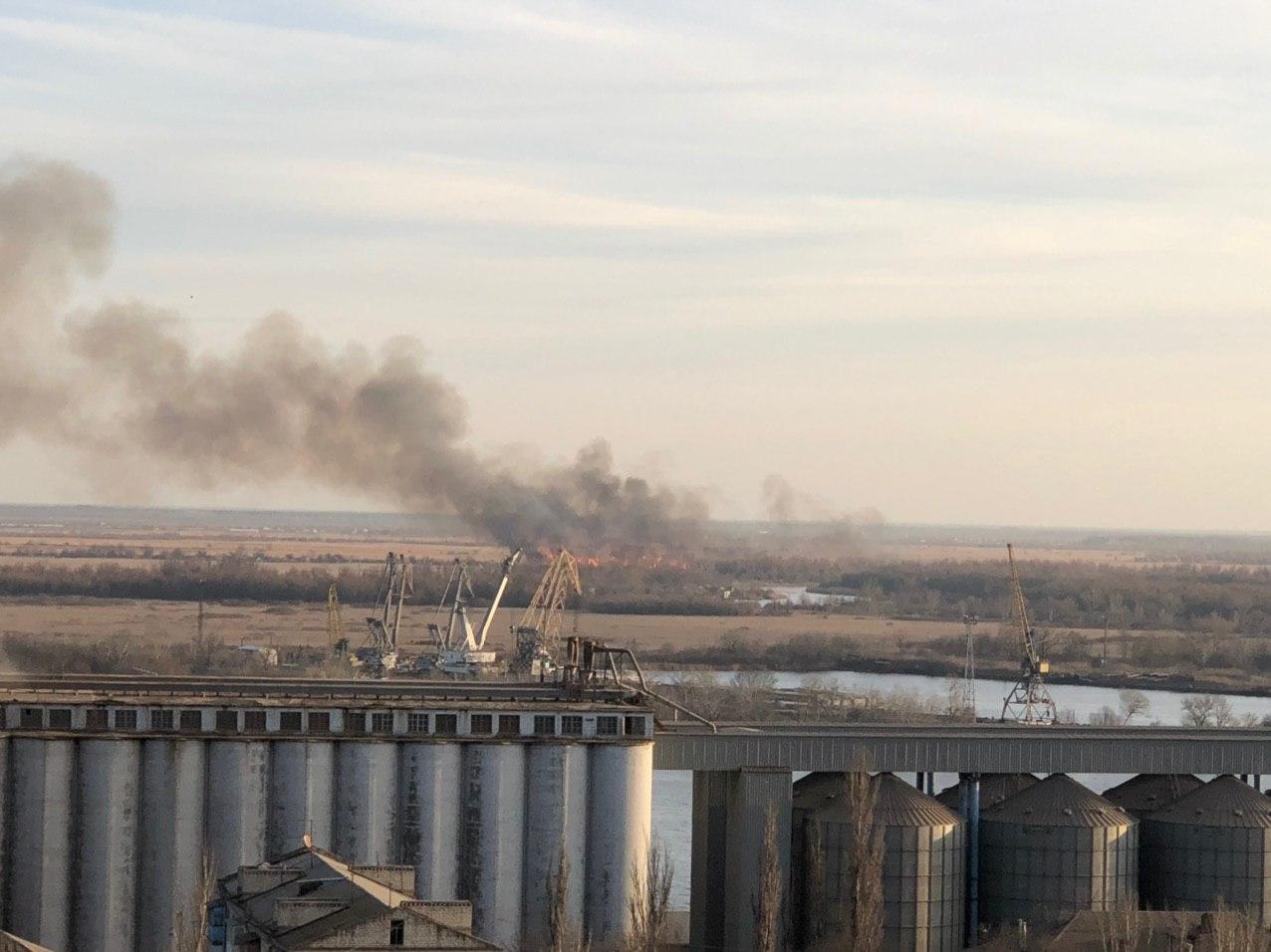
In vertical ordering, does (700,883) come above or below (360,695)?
below

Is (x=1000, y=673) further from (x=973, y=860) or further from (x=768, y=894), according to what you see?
(x=768, y=894)

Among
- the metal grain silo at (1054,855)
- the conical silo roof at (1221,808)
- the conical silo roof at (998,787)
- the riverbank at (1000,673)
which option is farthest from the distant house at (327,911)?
the riverbank at (1000,673)

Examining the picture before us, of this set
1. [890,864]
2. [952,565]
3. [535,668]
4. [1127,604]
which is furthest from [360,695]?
[952,565]

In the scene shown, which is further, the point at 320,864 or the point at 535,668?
the point at 535,668

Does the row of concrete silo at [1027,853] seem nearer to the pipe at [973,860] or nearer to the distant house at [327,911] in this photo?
the pipe at [973,860]

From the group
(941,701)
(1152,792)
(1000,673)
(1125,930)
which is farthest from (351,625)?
(1125,930)

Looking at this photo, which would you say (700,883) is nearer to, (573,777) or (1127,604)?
(573,777)

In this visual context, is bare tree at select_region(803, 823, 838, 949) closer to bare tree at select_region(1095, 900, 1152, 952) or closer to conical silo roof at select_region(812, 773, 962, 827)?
conical silo roof at select_region(812, 773, 962, 827)
